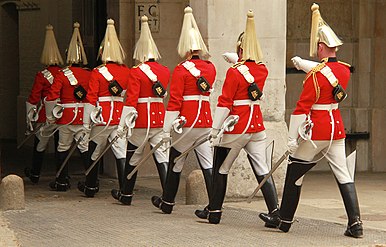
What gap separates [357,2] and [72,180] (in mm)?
5321

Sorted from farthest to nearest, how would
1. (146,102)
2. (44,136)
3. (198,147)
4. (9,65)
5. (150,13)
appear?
1. (9,65)
2. (150,13)
3. (44,136)
4. (146,102)
5. (198,147)

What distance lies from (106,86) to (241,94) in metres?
2.95

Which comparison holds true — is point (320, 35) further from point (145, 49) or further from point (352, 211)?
point (145, 49)

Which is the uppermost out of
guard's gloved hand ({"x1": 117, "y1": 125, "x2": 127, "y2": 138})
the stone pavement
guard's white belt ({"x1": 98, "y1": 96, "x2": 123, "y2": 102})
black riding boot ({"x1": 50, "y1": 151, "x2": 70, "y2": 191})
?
guard's white belt ({"x1": 98, "y1": 96, "x2": 123, "y2": 102})

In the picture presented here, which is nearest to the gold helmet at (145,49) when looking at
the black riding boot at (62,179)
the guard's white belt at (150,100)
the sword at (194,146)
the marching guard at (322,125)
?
the guard's white belt at (150,100)

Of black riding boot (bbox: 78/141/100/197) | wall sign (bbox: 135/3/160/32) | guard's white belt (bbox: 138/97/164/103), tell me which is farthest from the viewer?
wall sign (bbox: 135/3/160/32)

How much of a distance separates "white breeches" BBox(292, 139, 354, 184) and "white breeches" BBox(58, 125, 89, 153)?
4.75 meters

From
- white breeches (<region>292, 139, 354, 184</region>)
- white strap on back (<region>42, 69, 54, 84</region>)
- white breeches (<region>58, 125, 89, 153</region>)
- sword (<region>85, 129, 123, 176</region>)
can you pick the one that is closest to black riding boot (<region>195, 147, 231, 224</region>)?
white breeches (<region>292, 139, 354, 184</region>)

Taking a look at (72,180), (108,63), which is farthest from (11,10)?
(108,63)

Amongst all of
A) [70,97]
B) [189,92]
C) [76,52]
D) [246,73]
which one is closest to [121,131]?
[189,92]

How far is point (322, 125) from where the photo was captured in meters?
12.1

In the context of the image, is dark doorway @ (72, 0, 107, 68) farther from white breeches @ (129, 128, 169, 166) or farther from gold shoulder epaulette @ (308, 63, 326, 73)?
gold shoulder epaulette @ (308, 63, 326, 73)

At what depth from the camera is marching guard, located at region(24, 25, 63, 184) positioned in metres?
17.3

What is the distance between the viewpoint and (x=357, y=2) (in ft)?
63.8
